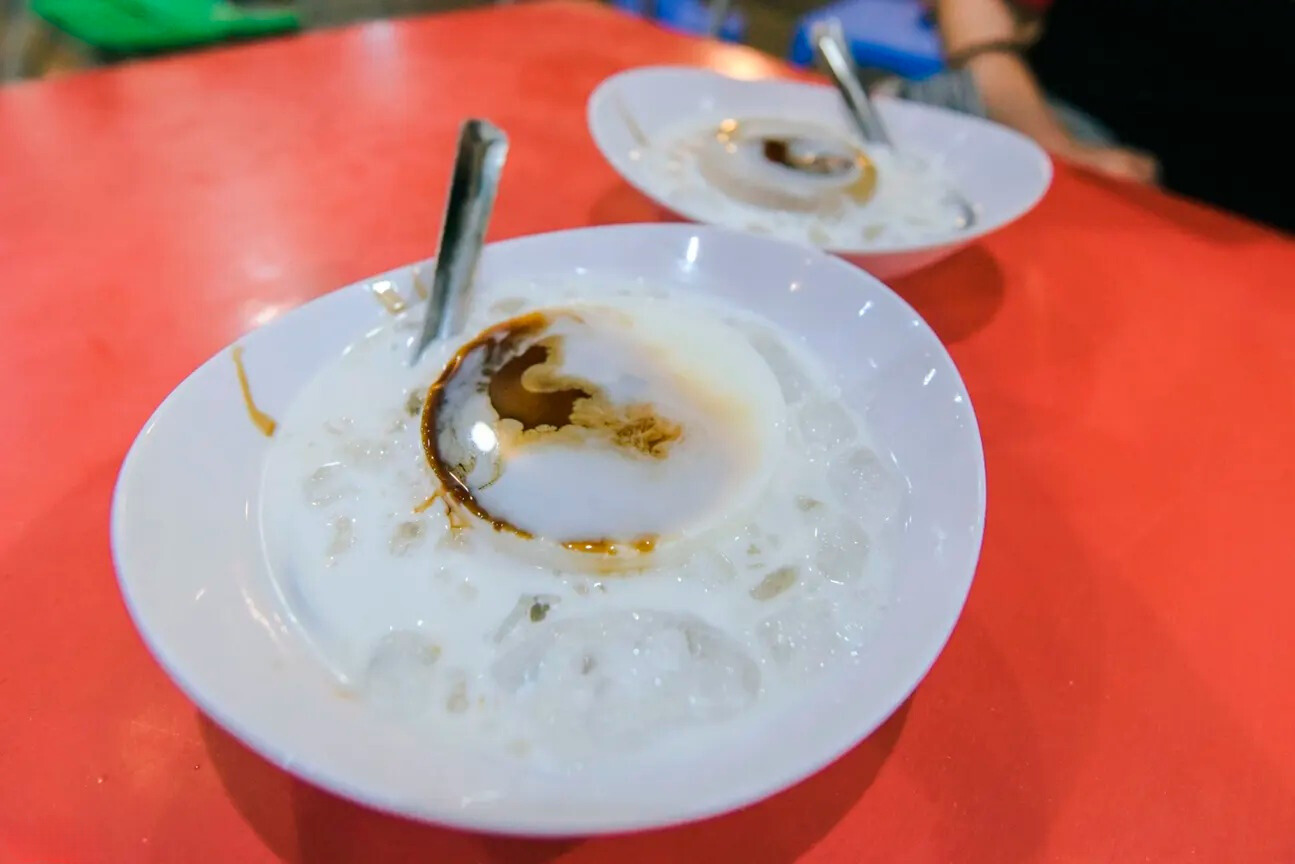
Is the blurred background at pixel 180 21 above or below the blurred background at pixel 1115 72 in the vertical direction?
below

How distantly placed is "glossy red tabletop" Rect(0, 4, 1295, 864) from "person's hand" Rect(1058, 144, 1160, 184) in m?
0.18

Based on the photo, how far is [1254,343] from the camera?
944 mm

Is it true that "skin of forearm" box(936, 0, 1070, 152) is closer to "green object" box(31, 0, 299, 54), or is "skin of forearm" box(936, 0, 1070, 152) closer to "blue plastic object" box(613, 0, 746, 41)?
"blue plastic object" box(613, 0, 746, 41)

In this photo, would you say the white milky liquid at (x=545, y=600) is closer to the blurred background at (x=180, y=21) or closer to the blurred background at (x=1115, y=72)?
the blurred background at (x=1115, y=72)

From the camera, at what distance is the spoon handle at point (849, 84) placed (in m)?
1.20

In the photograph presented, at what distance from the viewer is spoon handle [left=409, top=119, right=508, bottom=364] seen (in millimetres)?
723

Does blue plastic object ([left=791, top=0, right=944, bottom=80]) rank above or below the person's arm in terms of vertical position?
below

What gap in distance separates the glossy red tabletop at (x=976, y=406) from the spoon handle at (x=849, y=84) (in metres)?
0.26

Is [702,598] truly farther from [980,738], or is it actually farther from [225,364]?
[225,364]

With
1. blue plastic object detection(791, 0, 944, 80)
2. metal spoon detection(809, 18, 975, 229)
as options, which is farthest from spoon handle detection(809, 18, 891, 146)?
blue plastic object detection(791, 0, 944, 80)

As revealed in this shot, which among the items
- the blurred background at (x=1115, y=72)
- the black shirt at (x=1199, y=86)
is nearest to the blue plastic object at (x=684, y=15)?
the blurred background at (x=1115, y=72)

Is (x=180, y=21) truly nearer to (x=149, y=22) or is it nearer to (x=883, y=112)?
(x=149, y=22)

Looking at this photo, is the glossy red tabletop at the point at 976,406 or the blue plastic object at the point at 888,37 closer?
the glossy red tabletop at the point at 976,406

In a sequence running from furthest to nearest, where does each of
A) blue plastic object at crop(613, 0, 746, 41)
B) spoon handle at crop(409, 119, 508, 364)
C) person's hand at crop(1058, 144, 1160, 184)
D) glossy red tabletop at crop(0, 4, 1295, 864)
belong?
blue plastic object at crop(613, 0, 746, 41) → person's hand at crop(1058, 144, 1160, 184) → spoon handle at crop(409, 119, 508, 364) → glossy red tabletop at crop(0, 4, 1295, 864)
